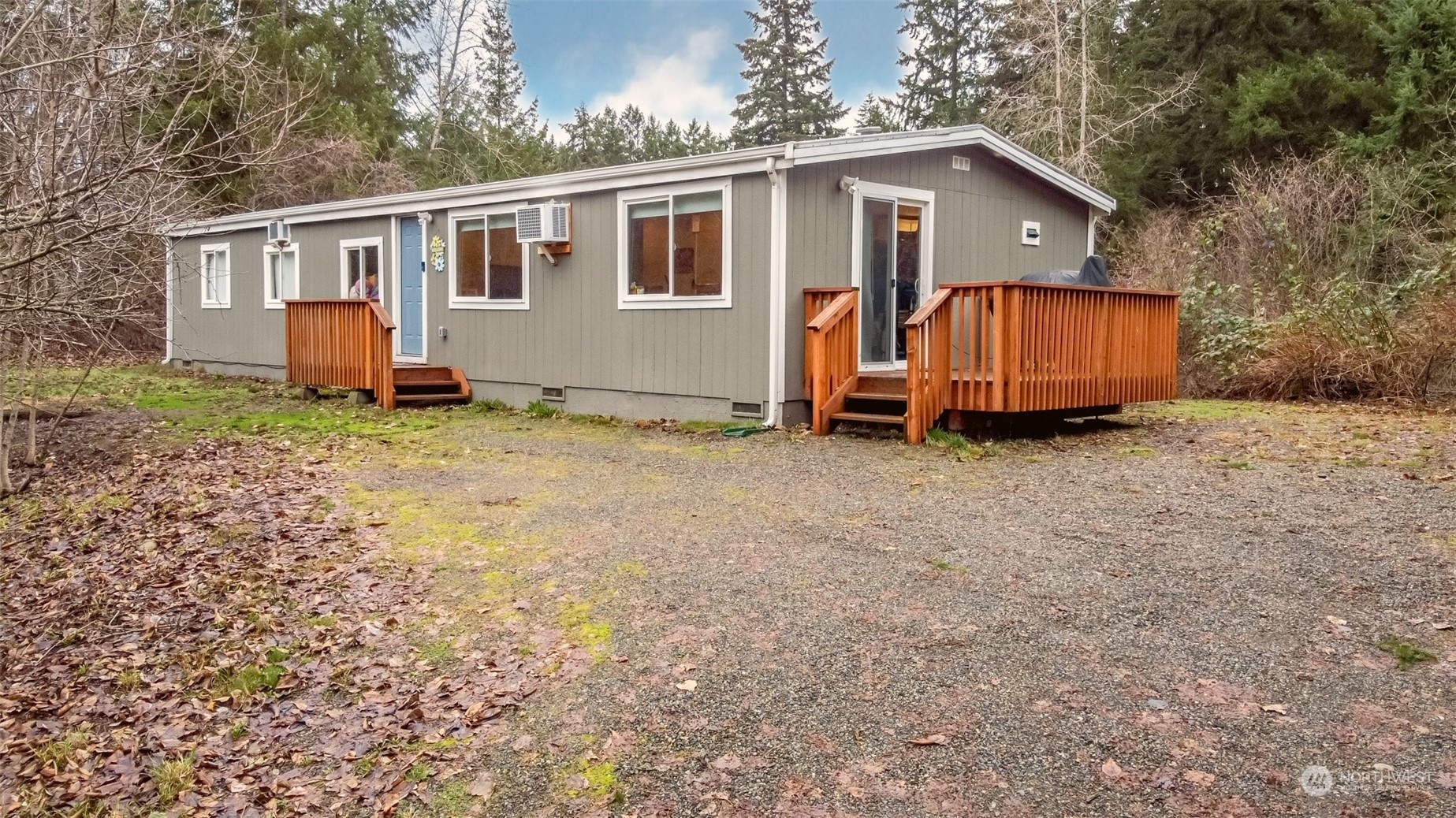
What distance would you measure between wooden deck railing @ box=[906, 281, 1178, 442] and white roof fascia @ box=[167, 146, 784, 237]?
2.17 metres

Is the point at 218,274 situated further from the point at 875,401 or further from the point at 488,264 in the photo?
the point at 875,401

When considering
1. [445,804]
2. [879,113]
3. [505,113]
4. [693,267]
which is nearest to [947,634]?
[445,804]

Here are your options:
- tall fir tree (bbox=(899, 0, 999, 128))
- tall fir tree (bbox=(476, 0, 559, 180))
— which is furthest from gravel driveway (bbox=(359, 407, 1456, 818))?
tall fir tree (bbox=(899, 0, 999, 128))

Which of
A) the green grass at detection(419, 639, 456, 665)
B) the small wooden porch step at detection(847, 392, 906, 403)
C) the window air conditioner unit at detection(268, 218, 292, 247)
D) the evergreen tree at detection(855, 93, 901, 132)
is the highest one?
the evergreen tree at detection(855, 93, 901, 132)

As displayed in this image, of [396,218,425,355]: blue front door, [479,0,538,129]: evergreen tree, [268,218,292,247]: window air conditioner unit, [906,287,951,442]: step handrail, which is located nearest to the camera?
[906,287,951,442]: step handrail

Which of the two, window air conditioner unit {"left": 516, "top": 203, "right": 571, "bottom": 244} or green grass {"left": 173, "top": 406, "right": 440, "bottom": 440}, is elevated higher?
window air conditioner unit {"left": 516, "top": 203, "right": 571, "bottom": 244}

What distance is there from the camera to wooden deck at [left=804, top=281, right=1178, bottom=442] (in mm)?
7711

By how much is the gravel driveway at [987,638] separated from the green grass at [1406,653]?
19mm

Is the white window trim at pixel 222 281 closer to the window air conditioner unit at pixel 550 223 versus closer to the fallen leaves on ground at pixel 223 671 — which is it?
the window air conditioner unit at pixel 550 223

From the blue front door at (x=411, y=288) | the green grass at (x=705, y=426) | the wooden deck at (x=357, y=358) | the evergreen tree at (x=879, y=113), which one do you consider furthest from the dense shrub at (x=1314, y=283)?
the evergreen tree at (x=879, y=113)

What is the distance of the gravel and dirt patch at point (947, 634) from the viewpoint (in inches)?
108

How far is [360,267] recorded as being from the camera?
13.7 m

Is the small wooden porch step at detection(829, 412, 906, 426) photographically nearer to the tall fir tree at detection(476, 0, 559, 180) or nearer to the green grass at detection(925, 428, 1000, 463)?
the green grass at detection(925, 428, 1000, 463)

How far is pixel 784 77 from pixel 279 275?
80.9ft
